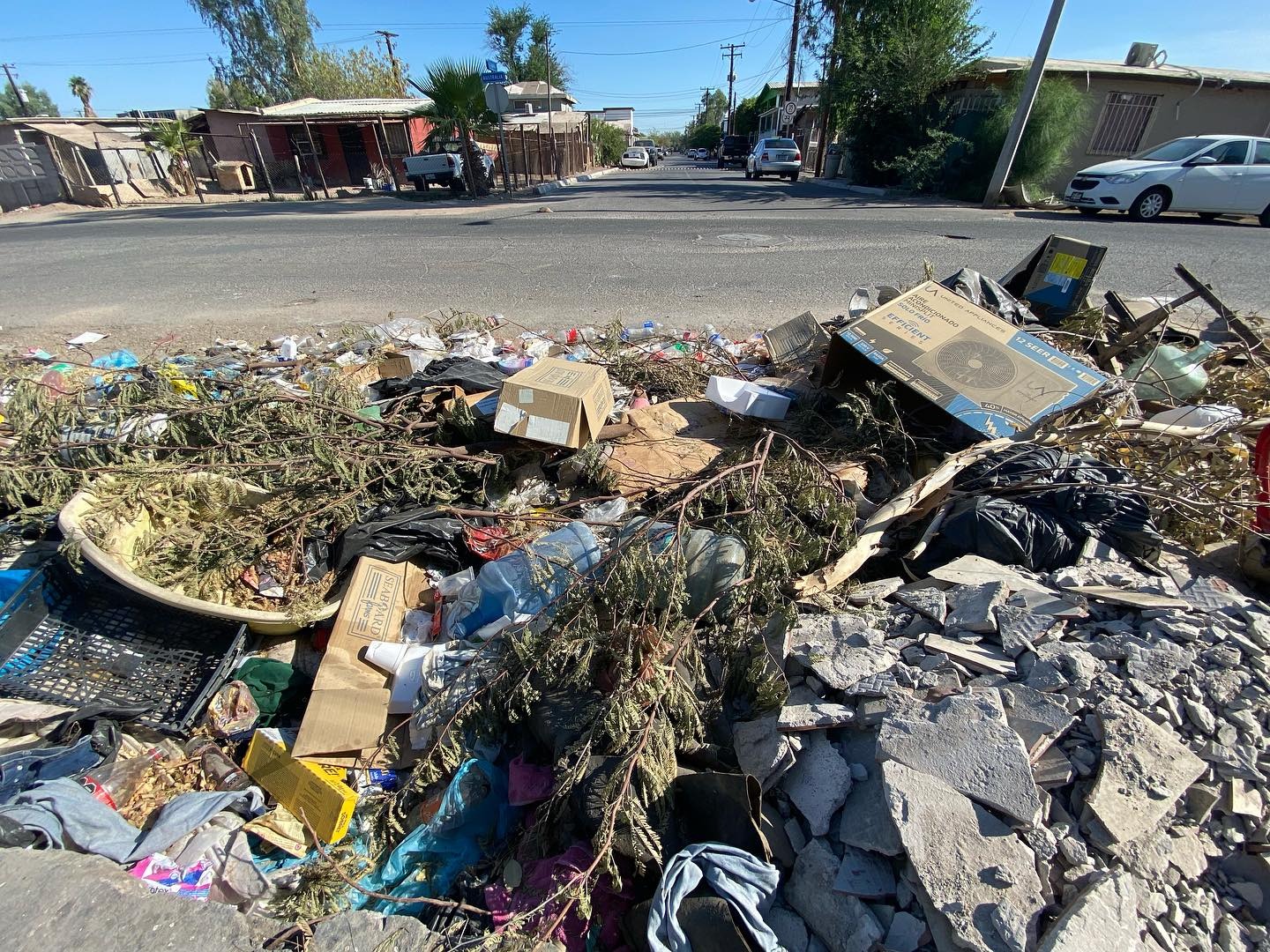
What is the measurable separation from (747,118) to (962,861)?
200 feet

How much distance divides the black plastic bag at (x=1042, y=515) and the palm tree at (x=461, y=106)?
52.5ft

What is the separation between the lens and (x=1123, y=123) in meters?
16.5

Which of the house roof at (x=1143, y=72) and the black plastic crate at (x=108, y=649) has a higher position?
the house roof at (x=1143, y=72)

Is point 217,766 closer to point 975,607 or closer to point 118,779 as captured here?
point 118,779

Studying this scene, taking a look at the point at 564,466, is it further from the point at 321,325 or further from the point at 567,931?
the point at 321,325

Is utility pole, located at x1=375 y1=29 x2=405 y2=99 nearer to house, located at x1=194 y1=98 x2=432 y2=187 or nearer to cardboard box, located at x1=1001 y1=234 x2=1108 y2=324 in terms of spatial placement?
house, located at x1=194 y1=98 x2=432 y2=187

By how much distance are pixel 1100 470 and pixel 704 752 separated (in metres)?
1.84

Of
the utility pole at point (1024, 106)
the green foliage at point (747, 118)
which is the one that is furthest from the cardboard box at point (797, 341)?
the green foliage at point (747, 118)

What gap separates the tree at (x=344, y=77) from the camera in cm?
3756

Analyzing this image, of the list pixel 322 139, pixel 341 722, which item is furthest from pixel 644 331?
pixel 322 139

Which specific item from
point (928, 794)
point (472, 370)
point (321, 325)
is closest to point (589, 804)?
point (928, 794)

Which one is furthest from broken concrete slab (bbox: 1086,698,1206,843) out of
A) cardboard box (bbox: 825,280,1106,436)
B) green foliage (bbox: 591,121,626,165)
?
green foliage (bbox: 591,121,626,165)

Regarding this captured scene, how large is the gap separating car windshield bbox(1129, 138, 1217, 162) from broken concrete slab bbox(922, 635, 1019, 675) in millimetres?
12739

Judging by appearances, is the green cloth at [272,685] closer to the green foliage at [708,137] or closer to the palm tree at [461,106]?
the palm tree at [461,106]
